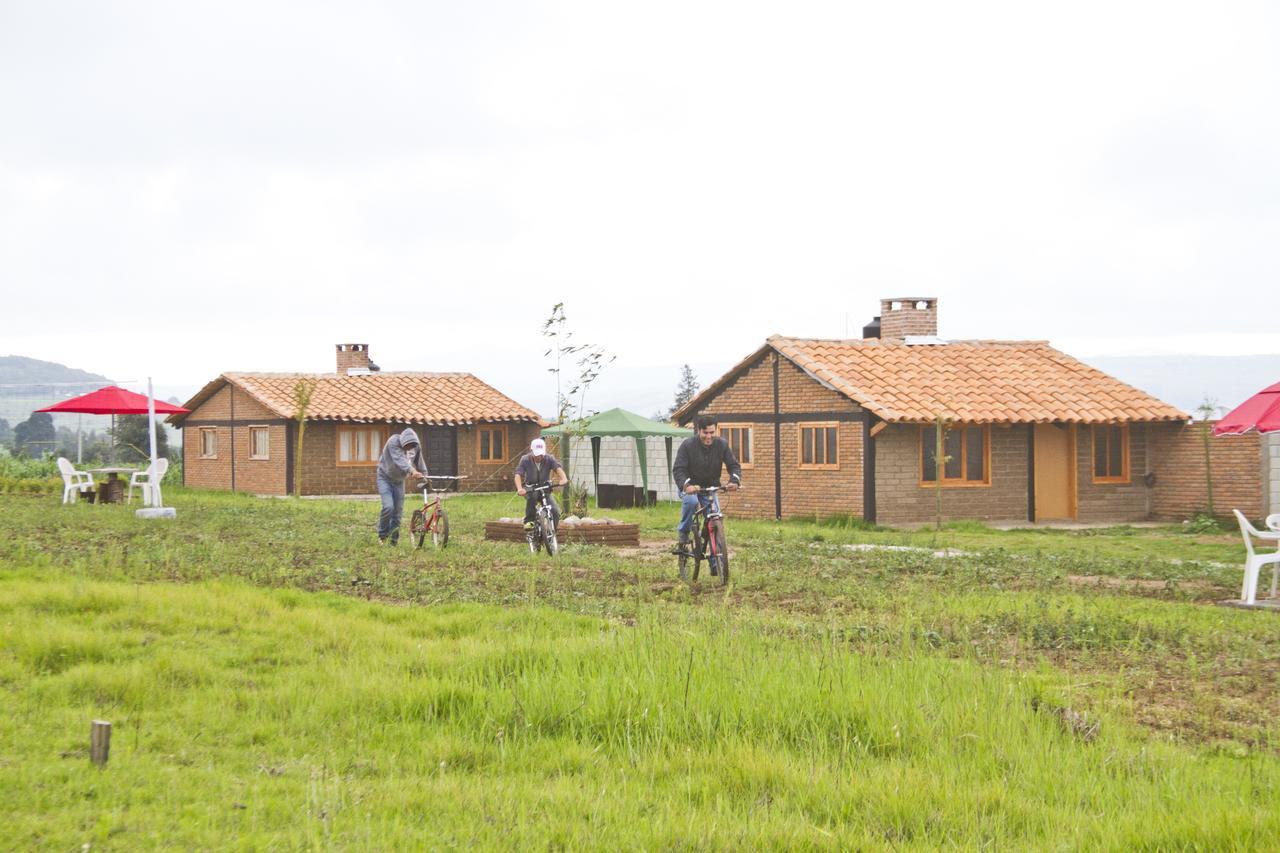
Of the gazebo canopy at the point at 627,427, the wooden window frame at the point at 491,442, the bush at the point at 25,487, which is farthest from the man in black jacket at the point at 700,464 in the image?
the wooden window frame at the point at 491,442

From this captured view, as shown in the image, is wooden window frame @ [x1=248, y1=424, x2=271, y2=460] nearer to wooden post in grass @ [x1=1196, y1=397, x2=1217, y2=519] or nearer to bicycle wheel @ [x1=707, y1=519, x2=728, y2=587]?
wooden post in grass @ [x1=1196, y1=397, x2=1217, y2=519]

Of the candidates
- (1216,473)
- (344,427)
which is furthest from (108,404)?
(1216,473)

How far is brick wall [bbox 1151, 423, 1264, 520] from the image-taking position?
25.1 m

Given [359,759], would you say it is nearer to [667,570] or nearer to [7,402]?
[667,570]

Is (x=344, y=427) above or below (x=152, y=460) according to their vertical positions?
above

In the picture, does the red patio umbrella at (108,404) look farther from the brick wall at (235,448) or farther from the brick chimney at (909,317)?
the brick chimney at (909,317)

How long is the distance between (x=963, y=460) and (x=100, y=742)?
22.3 m

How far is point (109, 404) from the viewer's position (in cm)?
2841

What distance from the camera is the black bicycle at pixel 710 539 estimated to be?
1334 centimetres

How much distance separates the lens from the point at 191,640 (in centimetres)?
903

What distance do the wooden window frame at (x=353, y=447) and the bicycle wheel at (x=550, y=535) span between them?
22130 mm

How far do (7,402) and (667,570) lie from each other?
159 m

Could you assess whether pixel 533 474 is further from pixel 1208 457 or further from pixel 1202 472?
pixel 1202 472

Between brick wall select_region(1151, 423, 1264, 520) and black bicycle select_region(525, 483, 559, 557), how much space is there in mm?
14304
